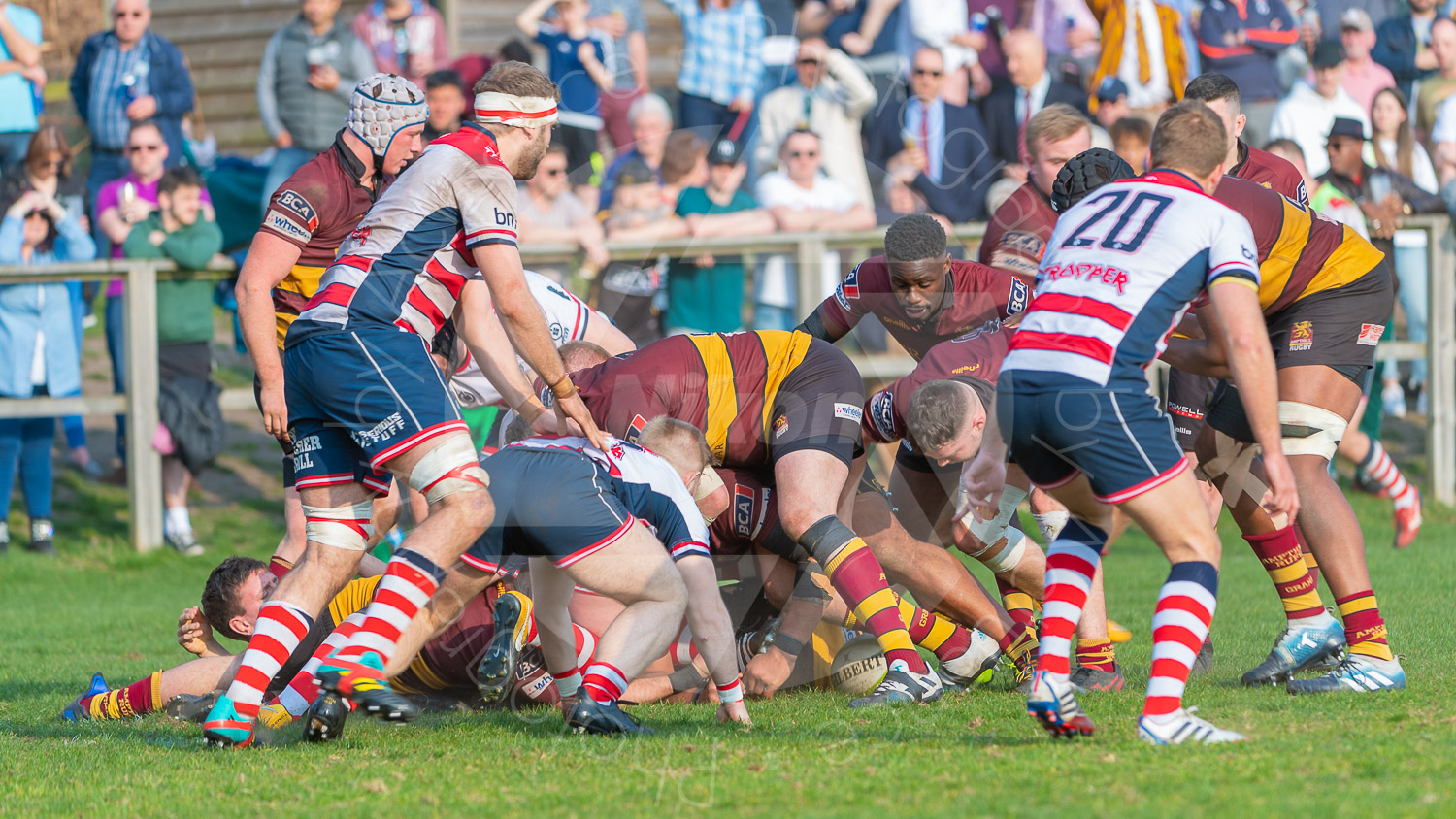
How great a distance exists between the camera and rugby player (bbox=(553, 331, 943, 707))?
223 inches

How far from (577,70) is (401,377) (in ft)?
24.8

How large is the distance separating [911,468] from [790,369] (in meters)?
0.87

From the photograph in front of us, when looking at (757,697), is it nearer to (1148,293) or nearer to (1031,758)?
(1031,758)

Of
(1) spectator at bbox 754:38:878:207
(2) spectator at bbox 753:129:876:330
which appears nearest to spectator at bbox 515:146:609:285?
(2) spectator at bbox 753:129:876:330

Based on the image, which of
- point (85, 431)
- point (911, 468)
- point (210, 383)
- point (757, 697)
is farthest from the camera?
point (85, 431)

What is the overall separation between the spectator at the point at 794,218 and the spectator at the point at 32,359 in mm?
5206

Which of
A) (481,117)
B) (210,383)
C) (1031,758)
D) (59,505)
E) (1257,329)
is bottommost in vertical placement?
(59,505)

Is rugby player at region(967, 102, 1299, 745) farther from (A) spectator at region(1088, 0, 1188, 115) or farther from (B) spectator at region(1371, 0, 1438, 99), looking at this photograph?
(B) spectator at region(1371, 0, 1438, 99)

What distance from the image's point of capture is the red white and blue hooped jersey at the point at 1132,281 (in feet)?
14.9

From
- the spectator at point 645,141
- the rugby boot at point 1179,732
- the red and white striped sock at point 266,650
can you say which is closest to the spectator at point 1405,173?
the spectator at point 645,141

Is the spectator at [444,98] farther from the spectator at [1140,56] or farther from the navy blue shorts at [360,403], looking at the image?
the navy blue shorts at [360,403]

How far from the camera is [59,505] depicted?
11.6 meters

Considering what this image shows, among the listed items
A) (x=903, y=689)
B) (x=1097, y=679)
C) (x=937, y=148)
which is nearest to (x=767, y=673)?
(x=903, y=689)

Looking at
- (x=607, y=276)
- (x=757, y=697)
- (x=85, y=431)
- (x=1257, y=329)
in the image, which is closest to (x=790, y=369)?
(x=757, y=697)
